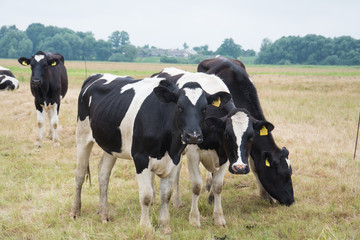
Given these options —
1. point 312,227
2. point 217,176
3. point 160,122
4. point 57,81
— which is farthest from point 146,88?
point 57,81

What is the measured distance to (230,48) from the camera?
9831 cm

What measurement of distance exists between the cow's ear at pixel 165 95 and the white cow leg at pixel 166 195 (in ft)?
2.98

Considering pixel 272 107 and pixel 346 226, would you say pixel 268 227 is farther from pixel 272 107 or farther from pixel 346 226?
pixel 272 107

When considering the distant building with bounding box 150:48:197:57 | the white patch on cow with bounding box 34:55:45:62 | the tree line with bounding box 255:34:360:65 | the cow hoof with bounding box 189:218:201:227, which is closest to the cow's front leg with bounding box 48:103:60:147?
the white patch on cow with bounding box 34:55:45:62

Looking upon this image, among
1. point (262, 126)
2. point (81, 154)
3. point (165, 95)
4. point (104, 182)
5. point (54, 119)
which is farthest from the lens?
point (54, 119)

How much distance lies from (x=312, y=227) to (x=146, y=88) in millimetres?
3042

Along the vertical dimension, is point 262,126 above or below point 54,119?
above

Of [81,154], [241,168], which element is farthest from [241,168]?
[81,154]

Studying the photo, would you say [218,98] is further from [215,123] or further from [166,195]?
[166,195]

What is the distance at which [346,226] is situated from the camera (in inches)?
222

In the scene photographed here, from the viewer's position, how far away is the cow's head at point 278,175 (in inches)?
262

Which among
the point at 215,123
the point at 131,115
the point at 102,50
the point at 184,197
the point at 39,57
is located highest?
the point at 39,57

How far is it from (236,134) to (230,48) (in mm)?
95445

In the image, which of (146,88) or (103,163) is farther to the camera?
(103,163)
